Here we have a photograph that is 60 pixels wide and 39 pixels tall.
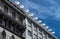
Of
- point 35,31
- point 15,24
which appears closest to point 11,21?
point 15,24

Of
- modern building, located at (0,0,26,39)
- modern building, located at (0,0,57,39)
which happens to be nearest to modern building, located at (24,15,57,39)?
modern building, located at (0,0,57,39)

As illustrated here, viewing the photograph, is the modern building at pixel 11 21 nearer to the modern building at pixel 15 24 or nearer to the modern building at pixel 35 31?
the modern building at pixel 15 24

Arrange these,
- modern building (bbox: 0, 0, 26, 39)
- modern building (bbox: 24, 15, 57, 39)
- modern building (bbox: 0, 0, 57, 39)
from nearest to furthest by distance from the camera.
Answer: modern building (bbox: 0, 0, 26, 39), modern building (bbox: 0, 0, 57, 39), modern building (bbox: 24, 15, 57, 39)

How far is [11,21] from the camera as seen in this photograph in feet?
192

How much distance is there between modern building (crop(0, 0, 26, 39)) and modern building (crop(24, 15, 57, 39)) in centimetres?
304

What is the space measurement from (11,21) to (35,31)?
50.3ft

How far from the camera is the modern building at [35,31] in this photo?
66750mm

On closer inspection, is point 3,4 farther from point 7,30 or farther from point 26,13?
point 26,13

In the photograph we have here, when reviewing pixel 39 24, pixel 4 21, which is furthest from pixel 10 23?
pixel 39 24

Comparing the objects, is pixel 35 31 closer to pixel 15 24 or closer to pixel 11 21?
pixel 15 24

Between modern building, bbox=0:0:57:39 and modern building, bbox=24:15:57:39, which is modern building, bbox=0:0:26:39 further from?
modern building, bbox=24:15:57:39

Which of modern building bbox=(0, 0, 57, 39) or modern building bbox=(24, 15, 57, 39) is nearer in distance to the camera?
modern building bbox=(0, 0, 57, 39)

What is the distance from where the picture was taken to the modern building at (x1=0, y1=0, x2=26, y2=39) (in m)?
54.6

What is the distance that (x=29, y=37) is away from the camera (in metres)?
66.2
